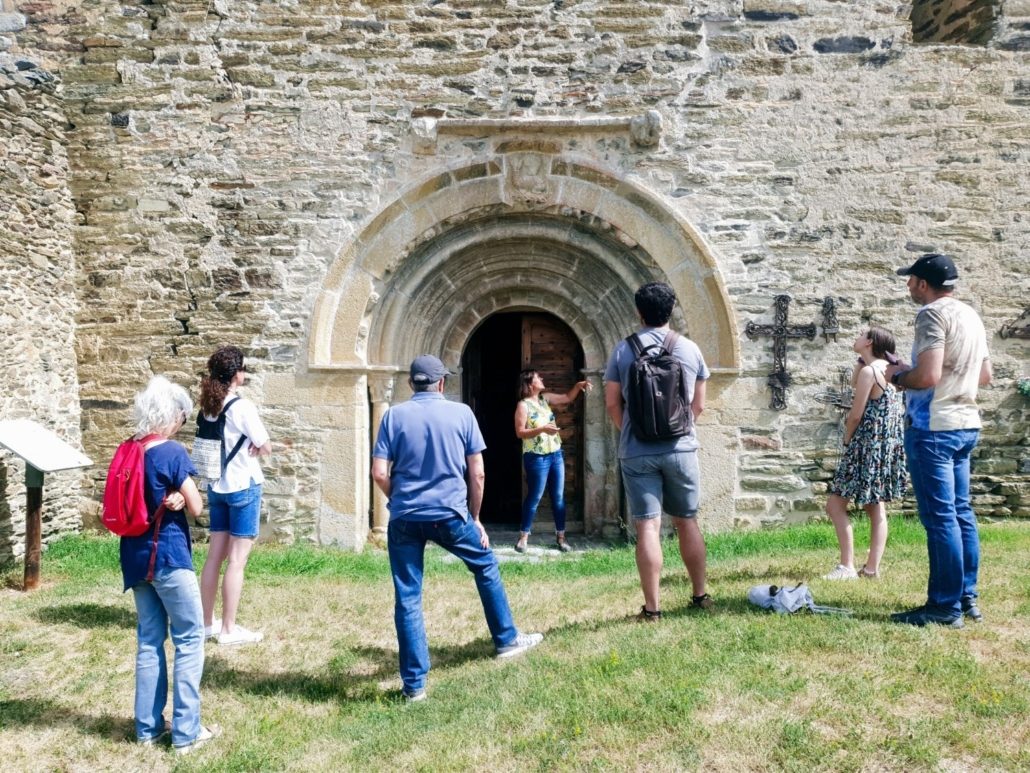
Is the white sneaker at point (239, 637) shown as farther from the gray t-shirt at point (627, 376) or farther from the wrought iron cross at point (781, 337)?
the wrought iron cross at point (781, 337)

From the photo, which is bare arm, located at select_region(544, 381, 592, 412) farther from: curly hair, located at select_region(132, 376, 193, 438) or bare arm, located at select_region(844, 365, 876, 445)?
curly hair, located at select_region(132, 376, 193, 438)

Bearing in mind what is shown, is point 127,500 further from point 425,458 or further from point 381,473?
point 425,458

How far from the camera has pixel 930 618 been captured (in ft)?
11.4

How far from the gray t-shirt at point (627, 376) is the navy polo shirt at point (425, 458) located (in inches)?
30.7

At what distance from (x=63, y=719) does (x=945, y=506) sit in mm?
3959

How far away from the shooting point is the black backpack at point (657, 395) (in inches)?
140

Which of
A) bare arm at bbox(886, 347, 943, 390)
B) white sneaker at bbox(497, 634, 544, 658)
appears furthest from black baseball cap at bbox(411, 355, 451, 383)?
bare arm at bbox(886, 347, 943, 390)

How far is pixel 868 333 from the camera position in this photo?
4.22 m

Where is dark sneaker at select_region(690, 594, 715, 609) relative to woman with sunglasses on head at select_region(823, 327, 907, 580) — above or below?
below

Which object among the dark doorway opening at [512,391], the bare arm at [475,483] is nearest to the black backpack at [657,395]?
the bare arm at [475,483]

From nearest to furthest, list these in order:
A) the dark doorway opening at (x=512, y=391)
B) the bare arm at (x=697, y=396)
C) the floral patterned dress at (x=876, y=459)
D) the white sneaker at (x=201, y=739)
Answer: the white sneaker at (x=201, y=739) → the bare arm at (x=697, y=396) → the floral patterned dress at (x=876, y=459) → the dark doorway opening at (x=512, y=391)

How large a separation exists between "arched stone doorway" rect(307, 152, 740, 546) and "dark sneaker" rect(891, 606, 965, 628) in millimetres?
2703

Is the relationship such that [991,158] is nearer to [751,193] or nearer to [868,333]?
[751,193]

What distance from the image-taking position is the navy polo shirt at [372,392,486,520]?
3.37m
